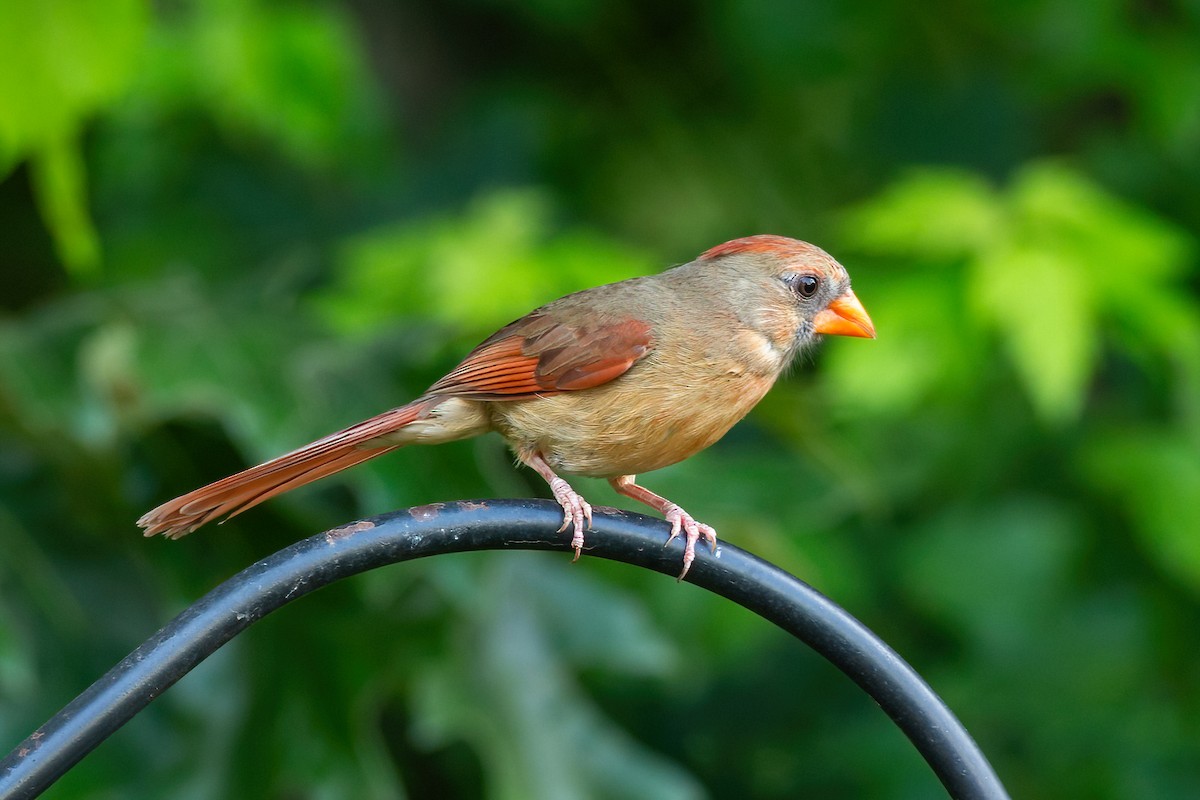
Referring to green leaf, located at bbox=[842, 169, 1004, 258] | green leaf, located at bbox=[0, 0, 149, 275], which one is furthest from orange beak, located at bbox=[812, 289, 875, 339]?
green leaf, located at bbox=[0, 0, 149, 275]

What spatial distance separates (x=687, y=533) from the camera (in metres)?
2.14

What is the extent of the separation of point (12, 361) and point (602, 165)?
118 inches

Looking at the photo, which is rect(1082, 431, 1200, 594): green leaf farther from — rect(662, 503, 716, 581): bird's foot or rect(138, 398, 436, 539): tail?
rect(138, 398, 436, 539): tail

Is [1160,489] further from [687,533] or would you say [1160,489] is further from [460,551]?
[460,551]

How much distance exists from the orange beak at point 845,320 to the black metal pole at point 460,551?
734mm

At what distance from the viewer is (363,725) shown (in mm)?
3197

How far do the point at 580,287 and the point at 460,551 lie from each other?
1.80 metres

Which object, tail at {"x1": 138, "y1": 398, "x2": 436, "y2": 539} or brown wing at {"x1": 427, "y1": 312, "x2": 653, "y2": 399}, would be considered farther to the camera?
brown wing at {"x1": 427, "y1": 312, "x2": 653, "y2": 399}

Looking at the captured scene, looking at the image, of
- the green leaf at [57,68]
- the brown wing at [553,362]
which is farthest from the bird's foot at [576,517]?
the green leaf at [57,68]

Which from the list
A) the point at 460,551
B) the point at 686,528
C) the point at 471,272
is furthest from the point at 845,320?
the point at 471,272

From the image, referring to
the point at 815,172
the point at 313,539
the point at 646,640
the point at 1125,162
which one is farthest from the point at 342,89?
the point at 313,539

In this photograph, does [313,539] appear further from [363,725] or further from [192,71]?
[192,71]

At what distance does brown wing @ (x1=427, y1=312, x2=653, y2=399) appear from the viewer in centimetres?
251

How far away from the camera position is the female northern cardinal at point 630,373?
241 cm
